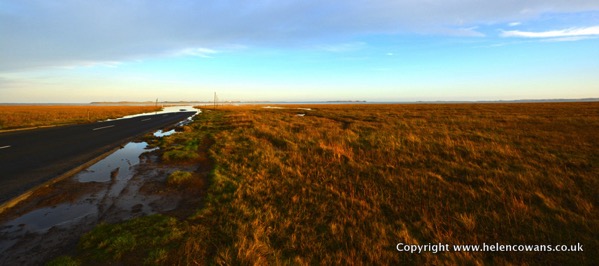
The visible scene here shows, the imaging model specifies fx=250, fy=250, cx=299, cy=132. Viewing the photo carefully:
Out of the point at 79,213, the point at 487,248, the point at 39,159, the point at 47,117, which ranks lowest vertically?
the point at 487,248

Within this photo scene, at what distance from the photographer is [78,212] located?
16.5 feet

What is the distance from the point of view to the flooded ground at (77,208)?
12.5 ft

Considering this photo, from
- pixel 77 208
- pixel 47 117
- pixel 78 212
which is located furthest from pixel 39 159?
pixel 47 117

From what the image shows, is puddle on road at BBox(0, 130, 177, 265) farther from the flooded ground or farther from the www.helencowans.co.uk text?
the www.helencowans.co.uk text

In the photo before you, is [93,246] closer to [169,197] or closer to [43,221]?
[43,221]

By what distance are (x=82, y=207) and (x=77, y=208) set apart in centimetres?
8

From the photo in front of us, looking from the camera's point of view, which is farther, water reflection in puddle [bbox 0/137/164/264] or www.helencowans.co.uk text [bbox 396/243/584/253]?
water reflection in puddle [bbox 0/137/164/264]

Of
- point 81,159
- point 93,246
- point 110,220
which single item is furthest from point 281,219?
point 81,159

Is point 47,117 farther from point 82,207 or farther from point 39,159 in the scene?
Answer: point 82,207

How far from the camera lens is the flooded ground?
3.81 meters

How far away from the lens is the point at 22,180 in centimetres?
678

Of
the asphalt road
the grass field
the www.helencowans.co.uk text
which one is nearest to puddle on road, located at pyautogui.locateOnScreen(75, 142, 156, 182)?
the asphalt road

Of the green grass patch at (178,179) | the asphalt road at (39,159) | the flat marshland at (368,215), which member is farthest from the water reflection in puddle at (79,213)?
the asphalt road at (39,159)

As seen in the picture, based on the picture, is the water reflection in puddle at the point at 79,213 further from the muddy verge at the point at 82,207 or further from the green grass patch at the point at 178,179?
the green grass patch at the point at 178,179
